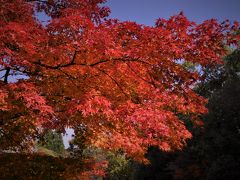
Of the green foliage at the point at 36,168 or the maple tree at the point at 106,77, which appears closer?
the maple tree at the point at 106,77

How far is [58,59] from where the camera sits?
25.0 ft

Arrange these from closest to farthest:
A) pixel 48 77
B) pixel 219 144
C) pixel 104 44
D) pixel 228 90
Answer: pixel 104 44 → pixel 48 77 → pixel 219 144 → pixel 228 90

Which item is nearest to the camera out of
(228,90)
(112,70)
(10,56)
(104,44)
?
(104,44)

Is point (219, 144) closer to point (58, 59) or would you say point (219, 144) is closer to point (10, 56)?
point (58, 59)

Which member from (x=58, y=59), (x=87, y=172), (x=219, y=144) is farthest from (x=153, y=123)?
(x=219, y=144)

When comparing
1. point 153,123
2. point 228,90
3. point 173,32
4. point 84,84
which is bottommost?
point 153,123

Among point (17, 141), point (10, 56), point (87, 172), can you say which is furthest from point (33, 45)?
point (87, 172)

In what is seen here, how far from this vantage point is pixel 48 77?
8.08 m

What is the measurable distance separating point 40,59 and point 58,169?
5868 millimetres

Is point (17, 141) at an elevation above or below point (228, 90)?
below

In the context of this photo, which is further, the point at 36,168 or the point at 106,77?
the point at 36,168

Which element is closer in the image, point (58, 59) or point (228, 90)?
point (58, 59)

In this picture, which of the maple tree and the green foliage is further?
the green foliage

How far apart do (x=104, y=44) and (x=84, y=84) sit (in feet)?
5.89
